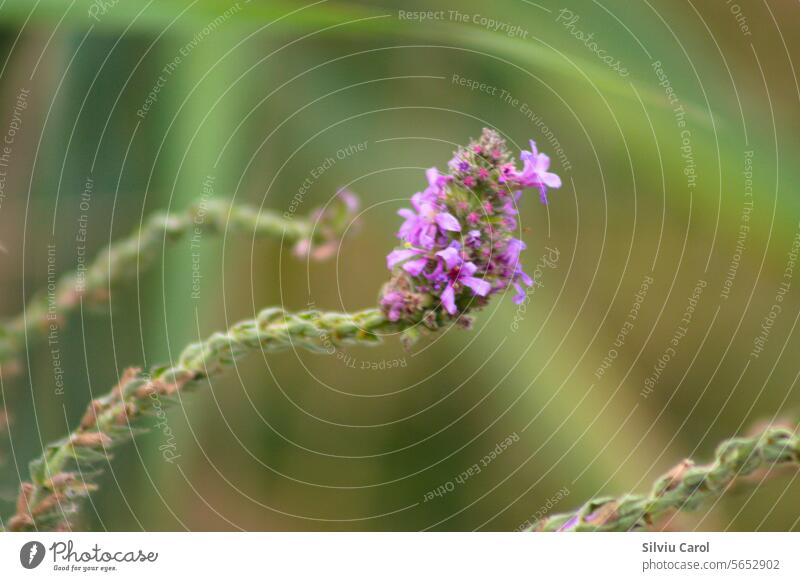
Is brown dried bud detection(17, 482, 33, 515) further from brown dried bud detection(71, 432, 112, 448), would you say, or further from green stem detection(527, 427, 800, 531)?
green stem detection(527, 427, 800, 531)

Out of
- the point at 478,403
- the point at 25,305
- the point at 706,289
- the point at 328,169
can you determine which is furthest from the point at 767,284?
the point at 25,305

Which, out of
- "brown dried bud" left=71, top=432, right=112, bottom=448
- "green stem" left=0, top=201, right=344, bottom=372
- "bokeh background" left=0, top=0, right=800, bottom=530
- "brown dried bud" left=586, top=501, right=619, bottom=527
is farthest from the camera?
"bokeh background" left=0, top=0, right=800, bottom=530

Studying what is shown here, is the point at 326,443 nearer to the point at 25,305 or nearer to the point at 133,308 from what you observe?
the point at 133,308

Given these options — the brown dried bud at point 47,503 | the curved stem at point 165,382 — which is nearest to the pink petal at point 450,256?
the curved stem at point 165,382

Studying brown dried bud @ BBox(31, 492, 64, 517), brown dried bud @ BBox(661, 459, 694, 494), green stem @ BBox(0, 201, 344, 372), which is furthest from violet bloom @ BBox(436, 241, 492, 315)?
brown dried bud @ BBox(31, 492, 64, 517)

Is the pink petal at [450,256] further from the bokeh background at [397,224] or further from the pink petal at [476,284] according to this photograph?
the bokeh background at [397,224]
